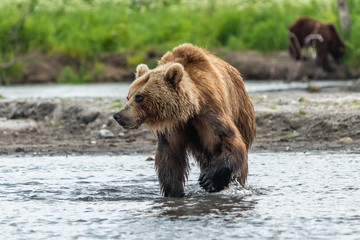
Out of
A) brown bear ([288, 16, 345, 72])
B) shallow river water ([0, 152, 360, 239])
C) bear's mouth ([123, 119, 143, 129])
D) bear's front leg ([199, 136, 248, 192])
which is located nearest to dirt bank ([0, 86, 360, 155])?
shallow river water ([0, 152, 360, 239])

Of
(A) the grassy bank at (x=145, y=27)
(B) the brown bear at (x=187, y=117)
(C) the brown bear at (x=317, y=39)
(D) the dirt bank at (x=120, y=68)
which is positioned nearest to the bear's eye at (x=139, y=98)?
(B) the brown bear at (x=187, y=117)

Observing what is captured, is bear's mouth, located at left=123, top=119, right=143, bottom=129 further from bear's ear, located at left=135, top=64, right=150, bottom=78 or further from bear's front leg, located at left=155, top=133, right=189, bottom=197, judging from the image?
bear's ear, located at left=135, top=64, right=150, bottom=78

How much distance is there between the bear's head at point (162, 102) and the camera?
16.6 ft

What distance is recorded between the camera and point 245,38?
21.3m

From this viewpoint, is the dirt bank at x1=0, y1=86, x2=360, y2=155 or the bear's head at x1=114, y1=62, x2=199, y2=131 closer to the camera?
the bear's head at x1=114, y1=62, x2=199, y2=131

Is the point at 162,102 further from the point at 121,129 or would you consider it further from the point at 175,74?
the point at 121,129

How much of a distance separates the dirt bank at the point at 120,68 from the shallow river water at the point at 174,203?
11.3m

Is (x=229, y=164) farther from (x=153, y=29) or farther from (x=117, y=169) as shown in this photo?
(x=153, y=29)

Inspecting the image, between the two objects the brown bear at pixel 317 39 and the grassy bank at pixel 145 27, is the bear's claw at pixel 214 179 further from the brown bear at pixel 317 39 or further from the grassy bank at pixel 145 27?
the grassy bank at pixel 145 27

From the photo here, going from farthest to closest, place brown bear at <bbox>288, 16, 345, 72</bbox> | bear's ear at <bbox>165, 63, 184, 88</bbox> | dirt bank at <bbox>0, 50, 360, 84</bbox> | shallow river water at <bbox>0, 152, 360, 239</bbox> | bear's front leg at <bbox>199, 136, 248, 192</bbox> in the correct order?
dirt bank at <bbox>0, 50, 360, 84</bbox>, brown bear at <bbox>288, 16, 345, 72</bbox>, bear's front leg at <bbox>199, 136, 248, 192</bbox>, bear's ear at <bbox>165, 63, 184, 88</bbox>, shallow river water at <bbox>0, 152, 360, 239</bbox>

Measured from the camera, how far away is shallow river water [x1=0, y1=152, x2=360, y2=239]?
4.52m

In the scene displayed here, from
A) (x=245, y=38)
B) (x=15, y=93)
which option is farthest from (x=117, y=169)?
(x=245, y=38)

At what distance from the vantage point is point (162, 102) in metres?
5.11

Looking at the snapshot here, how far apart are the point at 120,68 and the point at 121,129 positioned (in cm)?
1107
